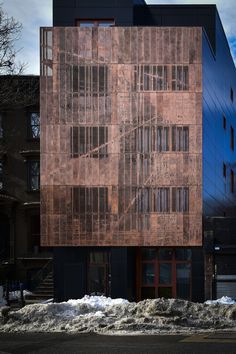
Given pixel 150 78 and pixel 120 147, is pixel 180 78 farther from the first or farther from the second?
pixel 120 147

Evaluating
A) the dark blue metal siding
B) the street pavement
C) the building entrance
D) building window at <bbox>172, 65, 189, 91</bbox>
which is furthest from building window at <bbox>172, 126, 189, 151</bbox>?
the street pavement

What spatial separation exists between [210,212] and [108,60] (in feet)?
37.9

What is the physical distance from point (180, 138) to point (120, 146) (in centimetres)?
352

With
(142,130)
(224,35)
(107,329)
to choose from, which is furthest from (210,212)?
(107,329)

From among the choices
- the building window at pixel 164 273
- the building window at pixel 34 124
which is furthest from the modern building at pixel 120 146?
the building window at pixel 34 124

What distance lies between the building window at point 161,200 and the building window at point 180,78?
596cm

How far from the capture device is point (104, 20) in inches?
1682

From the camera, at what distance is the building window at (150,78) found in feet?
135

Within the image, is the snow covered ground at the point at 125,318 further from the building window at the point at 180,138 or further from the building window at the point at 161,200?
the building window at the point at 180,138

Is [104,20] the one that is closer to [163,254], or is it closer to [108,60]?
[108,60]

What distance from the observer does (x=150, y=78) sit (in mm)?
41281

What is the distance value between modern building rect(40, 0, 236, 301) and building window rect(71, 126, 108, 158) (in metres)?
0.06

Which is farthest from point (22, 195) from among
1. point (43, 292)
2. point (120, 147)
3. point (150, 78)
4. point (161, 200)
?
point (150, 78)

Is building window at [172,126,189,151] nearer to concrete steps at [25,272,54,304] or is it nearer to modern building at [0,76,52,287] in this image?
modern building at [0,76,52,287]
